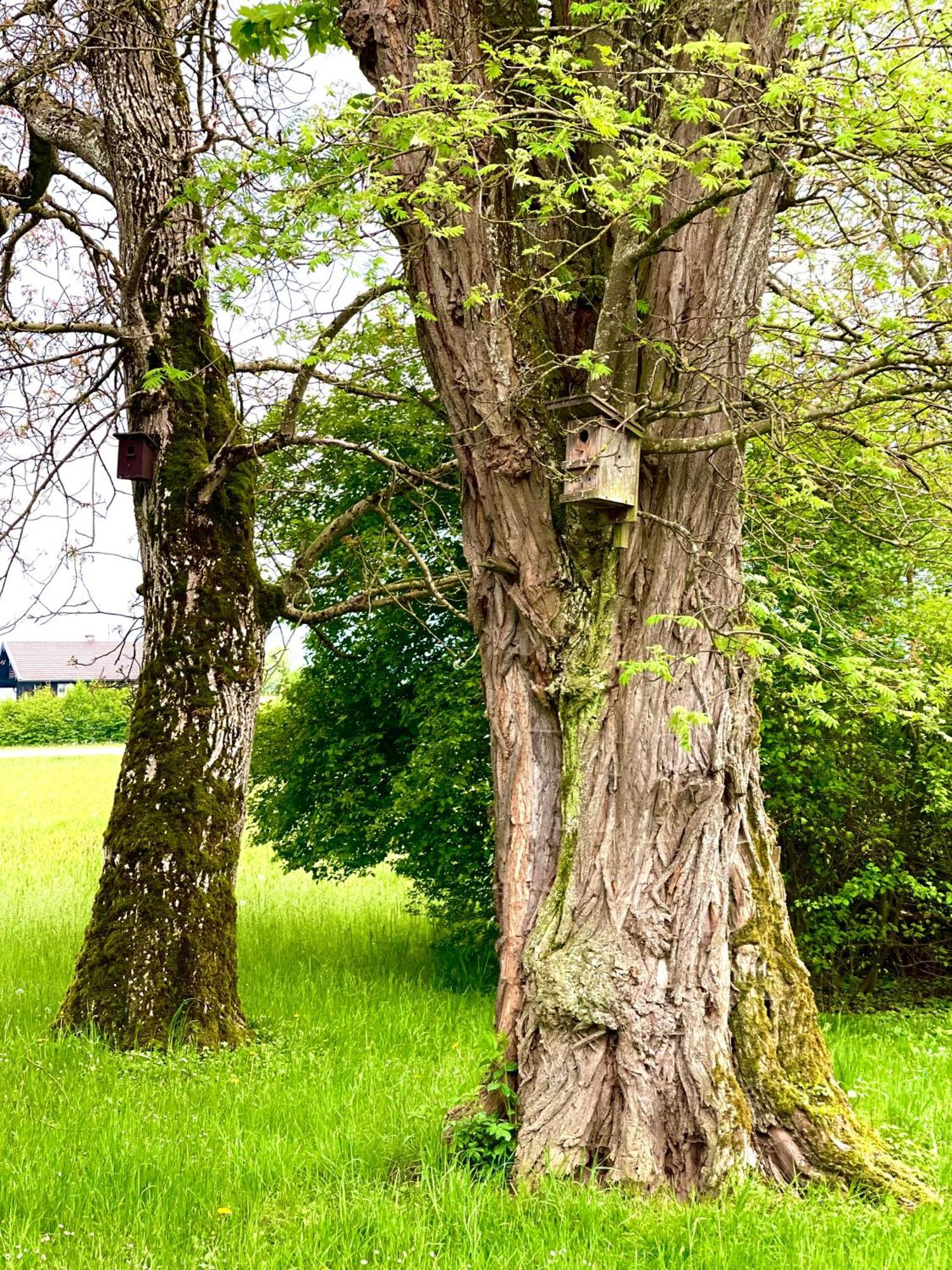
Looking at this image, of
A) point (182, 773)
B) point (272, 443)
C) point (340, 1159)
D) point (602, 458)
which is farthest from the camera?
point (272, 443)

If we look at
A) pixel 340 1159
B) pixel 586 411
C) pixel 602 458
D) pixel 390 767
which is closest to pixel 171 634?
pixel 390 767

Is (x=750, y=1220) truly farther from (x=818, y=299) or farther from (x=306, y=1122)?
(x=818, y=299)

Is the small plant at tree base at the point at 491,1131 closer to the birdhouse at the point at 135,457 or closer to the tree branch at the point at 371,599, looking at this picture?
the tree branch at the point at 371,599

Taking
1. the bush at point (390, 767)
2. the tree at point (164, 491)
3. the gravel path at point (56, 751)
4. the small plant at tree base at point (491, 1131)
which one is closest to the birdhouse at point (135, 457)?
the tree at point (164, 491)

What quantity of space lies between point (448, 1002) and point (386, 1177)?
3.61 m

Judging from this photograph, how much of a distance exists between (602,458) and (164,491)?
3.96 m

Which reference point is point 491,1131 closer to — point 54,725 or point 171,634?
point 171,634

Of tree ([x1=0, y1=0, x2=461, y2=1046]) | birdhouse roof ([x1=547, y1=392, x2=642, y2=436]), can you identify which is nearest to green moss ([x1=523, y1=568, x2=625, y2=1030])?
birdhouse roof ([x1=547, y1=392, x2=642, y2=436])

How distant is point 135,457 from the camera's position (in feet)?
23.9

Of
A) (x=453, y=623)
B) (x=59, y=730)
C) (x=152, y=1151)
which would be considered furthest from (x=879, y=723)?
(x=59, y=730)

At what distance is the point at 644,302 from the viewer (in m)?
4.58

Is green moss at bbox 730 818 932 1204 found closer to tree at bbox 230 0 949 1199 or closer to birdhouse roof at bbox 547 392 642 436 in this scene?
tree at bbox 230 0 949 1199

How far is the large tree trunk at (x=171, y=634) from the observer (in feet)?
22.6

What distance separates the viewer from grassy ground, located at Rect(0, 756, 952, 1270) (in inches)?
151
